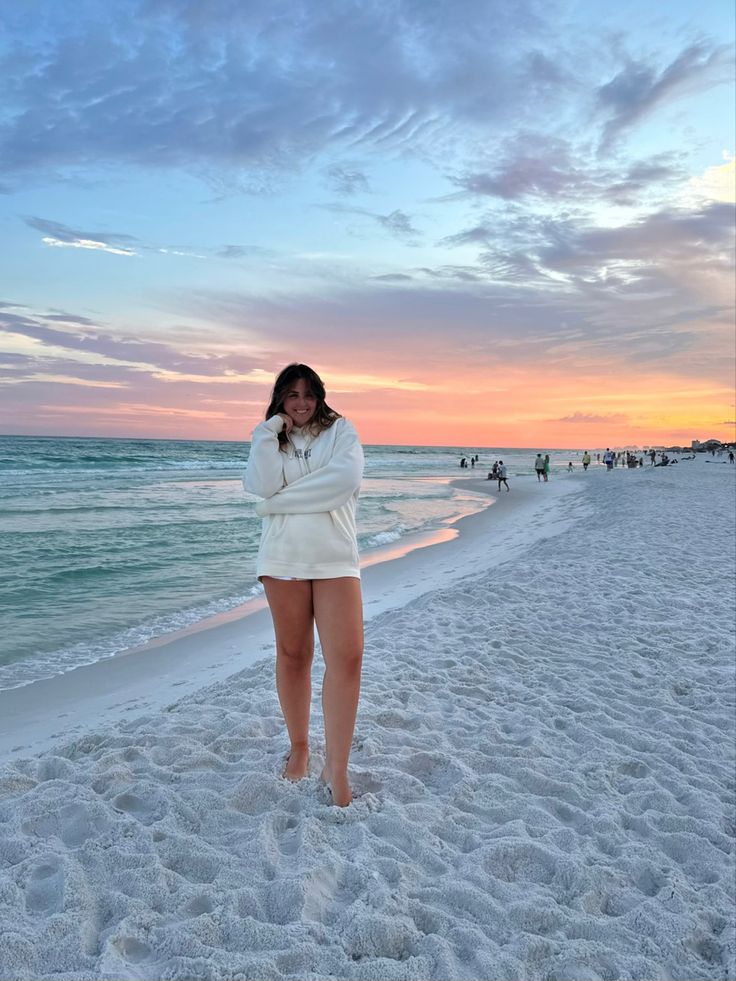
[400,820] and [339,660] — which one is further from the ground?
[339,660]

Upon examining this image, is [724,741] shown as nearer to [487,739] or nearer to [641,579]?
[487,739]

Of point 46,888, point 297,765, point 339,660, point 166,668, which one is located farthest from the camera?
point 166,668

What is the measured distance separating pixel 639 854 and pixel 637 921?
0.54m

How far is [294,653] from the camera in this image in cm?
353

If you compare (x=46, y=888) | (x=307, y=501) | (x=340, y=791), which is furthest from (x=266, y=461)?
(x=46, y=888)

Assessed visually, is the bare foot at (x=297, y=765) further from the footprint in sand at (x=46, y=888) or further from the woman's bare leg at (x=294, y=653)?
the footprint in sand at (x=46, y=888)

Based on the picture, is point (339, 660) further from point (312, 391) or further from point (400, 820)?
point (312, 391)

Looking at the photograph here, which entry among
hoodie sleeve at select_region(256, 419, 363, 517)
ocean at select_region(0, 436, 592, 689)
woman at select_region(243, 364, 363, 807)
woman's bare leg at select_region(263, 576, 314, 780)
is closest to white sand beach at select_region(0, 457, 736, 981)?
woman's bare leg at select_region(263, 576, 314, 780)

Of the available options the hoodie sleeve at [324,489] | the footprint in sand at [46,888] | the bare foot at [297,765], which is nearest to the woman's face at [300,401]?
the hoodie sleeve at [324,489]

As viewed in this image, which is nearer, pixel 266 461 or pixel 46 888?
pixel 46 888

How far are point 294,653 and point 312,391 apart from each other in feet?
4.48

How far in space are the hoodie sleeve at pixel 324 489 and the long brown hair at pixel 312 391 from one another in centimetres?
20

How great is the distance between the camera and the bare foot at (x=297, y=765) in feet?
12.4

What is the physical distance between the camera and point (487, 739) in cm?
458
